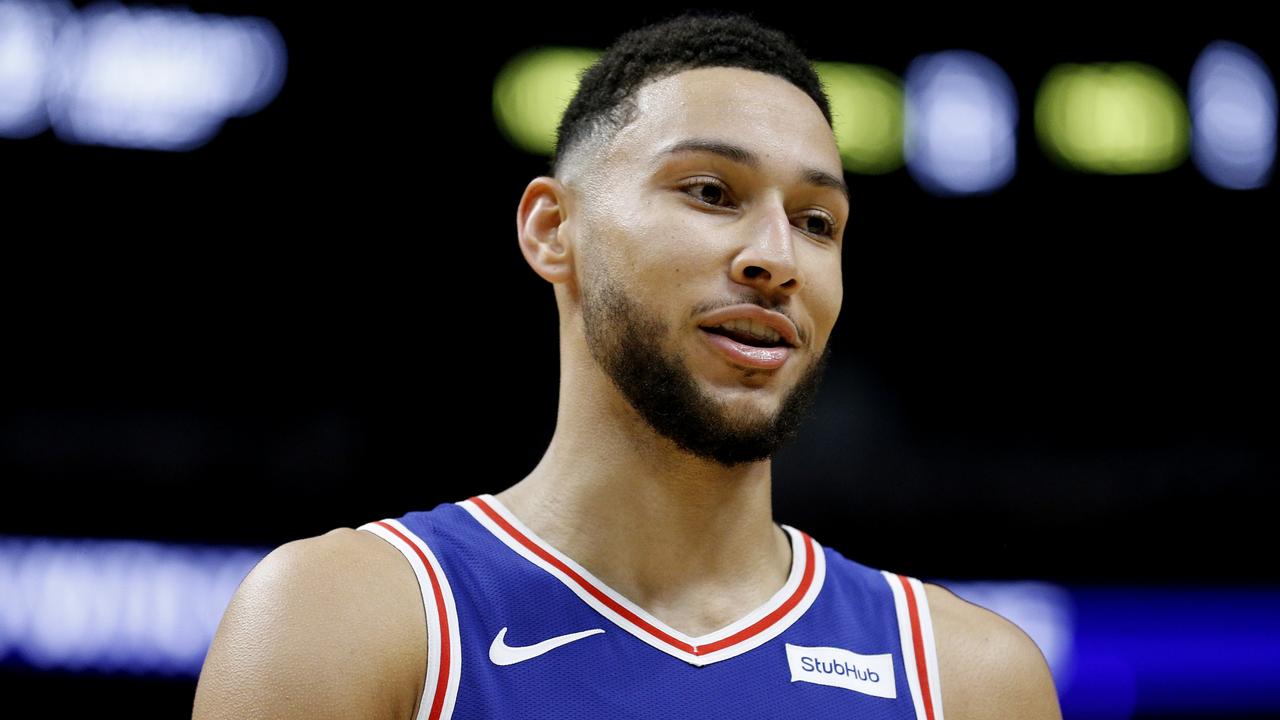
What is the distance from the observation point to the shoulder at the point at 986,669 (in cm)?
217

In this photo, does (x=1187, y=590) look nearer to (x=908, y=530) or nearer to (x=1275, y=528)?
(x=1275, y=528)

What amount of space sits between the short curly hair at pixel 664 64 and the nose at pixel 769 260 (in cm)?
33

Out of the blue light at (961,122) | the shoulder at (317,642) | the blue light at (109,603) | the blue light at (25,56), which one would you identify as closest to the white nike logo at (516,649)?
the shoulder at (317,642)

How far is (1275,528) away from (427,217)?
310 centimetres

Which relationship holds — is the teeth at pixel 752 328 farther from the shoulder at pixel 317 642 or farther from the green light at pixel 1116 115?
the green light at pixel 1116 115

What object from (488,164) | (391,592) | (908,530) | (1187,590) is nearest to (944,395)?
(908,530)

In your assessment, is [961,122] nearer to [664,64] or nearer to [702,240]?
[664,64]

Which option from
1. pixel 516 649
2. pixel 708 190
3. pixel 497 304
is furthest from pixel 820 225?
pixel 497 304

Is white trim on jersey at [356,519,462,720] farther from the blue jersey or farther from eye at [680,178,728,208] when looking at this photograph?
eye at [680,178,728,208]

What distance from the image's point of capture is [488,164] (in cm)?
489

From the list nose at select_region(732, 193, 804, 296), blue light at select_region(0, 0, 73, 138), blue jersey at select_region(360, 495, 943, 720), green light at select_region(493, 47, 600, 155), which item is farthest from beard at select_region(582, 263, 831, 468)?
blue light at select_region(0, 0, 73, 138)

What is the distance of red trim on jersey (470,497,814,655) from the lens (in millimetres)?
2086

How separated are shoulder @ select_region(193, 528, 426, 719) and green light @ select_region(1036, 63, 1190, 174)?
3.50 meters

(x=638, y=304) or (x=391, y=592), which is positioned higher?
(x=638, y=304)
